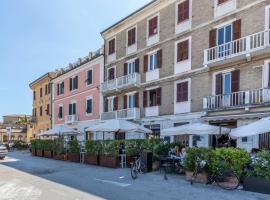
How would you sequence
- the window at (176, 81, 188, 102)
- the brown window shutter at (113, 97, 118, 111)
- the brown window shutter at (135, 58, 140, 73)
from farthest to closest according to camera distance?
the brown window shutter at (113, 97, 118, 111)
the brown window shutter at (135, 58, 140, 73)
the window at (176, 81, 188, 102)

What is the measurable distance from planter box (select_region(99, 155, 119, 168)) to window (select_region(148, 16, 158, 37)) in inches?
452

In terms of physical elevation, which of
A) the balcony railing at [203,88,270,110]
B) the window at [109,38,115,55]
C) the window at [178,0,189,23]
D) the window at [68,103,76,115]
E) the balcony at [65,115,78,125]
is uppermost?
the window at [178,0,189,23]

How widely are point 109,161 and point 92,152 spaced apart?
2346mm

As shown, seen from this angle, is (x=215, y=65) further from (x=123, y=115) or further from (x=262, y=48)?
(x=123, y=115)

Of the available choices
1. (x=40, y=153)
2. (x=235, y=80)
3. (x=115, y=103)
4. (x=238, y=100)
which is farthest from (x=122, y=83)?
(x=238, y=100)

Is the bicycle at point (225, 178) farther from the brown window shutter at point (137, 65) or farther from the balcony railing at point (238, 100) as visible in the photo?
the brown window shutter at point (137, 65)

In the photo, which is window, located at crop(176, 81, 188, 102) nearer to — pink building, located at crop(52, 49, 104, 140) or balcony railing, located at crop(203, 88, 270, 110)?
balcony railing, located at crop(203, 88, 270, 110)

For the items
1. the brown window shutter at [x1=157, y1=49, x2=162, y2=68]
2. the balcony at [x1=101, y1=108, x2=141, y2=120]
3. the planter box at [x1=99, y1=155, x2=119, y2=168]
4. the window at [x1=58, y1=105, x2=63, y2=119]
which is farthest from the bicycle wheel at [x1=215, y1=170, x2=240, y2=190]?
the window at [x1=58, y1=105, x2=63, y2=119]

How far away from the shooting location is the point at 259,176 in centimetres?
1139

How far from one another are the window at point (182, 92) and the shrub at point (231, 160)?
1122 centimetres

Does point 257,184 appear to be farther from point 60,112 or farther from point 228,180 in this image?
point 60,112

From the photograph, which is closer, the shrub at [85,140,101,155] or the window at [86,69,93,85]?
the shrub at [85,140,101,155]

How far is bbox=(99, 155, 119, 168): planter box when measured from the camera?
1953cm

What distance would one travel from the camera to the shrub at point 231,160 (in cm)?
1217
